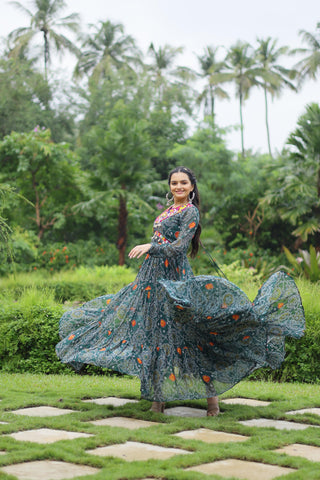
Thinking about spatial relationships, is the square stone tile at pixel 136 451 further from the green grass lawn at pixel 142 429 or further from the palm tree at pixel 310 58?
the palm tree at pixel 310 58

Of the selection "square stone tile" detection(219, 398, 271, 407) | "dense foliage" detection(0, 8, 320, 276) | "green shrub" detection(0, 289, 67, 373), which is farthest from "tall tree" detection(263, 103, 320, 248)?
"square stone tile" detection(219, 398, 271, 407)

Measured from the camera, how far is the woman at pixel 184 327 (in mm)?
4082

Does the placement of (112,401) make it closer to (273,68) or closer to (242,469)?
(242,469)

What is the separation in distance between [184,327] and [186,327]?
16mm

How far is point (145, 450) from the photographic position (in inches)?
126

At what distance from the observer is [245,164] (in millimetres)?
23344

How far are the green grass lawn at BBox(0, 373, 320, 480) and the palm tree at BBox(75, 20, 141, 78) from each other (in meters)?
31.1

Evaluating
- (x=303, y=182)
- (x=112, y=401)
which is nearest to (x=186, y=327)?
(x=112, y=401)

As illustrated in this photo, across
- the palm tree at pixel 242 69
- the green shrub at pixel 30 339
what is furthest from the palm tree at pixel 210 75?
the green shrub at pixel 30 339

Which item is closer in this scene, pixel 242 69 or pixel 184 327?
pixel 184 327

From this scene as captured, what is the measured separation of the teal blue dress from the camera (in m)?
4.08

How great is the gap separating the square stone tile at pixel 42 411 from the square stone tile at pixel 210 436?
0.93 m

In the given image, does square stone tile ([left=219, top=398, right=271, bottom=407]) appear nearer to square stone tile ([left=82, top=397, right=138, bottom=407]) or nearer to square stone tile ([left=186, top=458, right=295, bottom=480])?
square stone tile ([left=82, top=397, right=138, bottom=407])

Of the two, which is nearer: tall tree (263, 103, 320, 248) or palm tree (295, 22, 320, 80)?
tall tree (263, 103, 320, 248)
